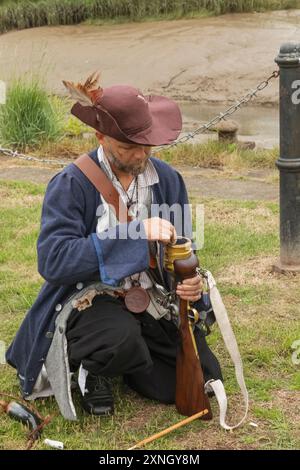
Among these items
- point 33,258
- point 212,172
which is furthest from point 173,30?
point 33,258

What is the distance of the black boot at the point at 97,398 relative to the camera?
11.8ft

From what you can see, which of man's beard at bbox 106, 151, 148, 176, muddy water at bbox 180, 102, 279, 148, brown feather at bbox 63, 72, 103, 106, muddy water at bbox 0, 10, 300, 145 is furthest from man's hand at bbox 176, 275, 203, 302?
muddy water at bbox 0, 10, 300, 145

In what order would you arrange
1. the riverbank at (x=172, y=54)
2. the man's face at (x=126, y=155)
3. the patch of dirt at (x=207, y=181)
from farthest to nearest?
the riverbank at (x=172, y=54)
the patch of dirt at (x=207, y=181)
the man's face at (x=126, y=155)

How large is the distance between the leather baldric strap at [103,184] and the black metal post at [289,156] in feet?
5.22

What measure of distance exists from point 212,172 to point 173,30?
35.5 feet

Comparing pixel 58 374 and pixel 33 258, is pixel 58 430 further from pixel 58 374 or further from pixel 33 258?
pixel 33 258

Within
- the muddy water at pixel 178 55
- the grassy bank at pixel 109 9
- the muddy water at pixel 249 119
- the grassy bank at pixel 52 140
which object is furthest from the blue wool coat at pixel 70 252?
the grassy bank at pixel 109 9

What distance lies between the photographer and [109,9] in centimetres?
2045

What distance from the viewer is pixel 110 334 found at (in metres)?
3.42

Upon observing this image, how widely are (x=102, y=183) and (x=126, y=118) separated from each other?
0.30 m

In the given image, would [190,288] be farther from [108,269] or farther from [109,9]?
[109,9]

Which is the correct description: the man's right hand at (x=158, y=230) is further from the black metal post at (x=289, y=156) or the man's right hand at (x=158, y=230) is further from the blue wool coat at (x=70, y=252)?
the black metal post at (x=289, y=156)

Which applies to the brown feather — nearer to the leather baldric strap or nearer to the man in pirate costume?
the man in pirate costume
